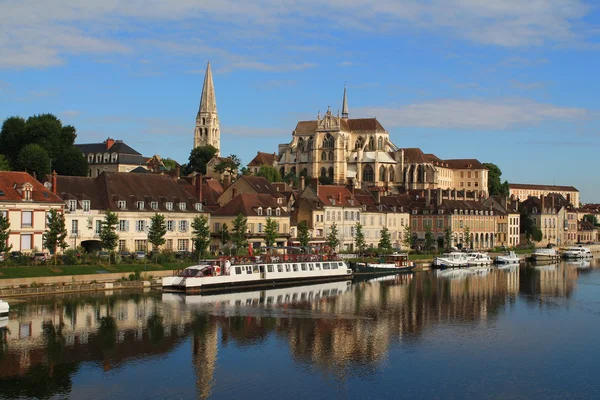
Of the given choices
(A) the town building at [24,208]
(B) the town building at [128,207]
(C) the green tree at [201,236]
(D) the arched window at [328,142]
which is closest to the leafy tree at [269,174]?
(D) the arched window at [328,142]

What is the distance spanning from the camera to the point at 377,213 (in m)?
99.2

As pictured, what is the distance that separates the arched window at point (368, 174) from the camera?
597 feet

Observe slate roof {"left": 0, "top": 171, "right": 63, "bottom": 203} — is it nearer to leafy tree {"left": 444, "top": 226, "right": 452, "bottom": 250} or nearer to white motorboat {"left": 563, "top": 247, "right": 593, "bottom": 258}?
leafy tree {"left": 444, "top": 226, "right": 452, "bottom": 250}

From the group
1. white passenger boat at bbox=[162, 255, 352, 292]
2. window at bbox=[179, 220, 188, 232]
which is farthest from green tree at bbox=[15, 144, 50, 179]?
white passenger boat at bbox=[162, 255, 352, 292]

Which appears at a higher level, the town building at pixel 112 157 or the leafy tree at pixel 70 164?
the town building at pixel 112 157

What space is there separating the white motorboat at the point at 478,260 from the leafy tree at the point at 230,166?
4603 cm

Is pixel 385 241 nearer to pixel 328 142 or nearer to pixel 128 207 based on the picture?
pixel 128 207

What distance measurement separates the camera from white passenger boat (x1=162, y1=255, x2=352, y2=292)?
56.8m

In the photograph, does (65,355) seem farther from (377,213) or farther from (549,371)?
(377,213)

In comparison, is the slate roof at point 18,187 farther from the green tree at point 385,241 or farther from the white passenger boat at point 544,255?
the white passenger boat at point 544,255

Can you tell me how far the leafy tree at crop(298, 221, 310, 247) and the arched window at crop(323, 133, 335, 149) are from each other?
315 feet

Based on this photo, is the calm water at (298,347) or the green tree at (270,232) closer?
the calm water at (298,347)

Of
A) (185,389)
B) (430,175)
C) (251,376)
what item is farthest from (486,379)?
(430,175)

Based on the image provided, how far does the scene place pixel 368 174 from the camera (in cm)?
18262
